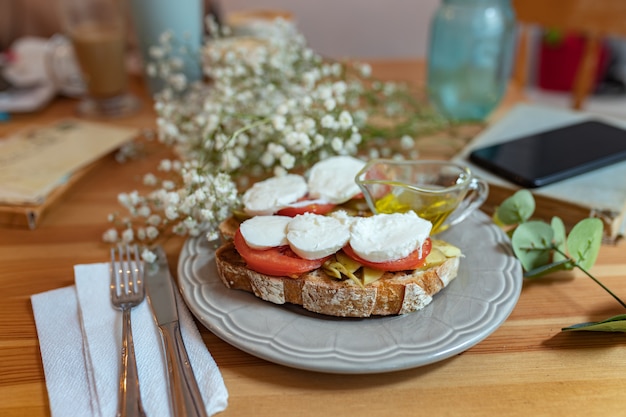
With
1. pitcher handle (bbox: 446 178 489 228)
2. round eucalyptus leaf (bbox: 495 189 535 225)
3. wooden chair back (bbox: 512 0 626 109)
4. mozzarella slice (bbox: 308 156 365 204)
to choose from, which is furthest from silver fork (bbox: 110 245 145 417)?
wooden chair back (bbox: 512 0 626 109)

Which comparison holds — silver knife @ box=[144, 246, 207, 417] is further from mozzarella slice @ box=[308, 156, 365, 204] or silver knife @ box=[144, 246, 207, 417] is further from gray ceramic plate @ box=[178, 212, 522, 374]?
mozzarella slice @ box=[308, 156, 365, 204]

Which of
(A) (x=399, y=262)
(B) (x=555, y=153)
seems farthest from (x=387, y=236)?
(B) (x=555, y=153)

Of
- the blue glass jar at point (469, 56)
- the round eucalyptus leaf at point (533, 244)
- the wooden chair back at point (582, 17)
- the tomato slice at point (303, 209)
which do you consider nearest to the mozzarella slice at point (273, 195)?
the tomato slice at point (303, 209)

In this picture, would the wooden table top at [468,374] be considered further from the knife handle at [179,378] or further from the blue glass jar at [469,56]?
the blue glass jar at [469,56]

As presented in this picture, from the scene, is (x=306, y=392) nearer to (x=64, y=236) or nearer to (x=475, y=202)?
(x=475, y=202)

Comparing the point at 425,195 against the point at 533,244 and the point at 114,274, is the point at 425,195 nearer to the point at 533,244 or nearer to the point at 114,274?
the point at 533,244

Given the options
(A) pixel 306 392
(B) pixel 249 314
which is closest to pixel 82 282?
(B) pixel 249 314

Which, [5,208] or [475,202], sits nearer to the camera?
[475,202]
